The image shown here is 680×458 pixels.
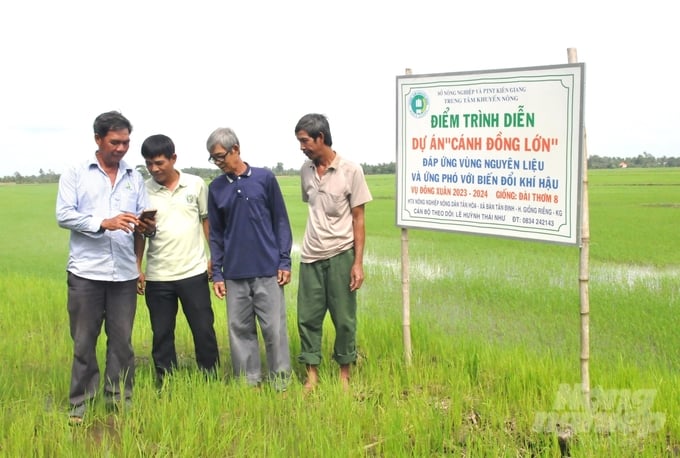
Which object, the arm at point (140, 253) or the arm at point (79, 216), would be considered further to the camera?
the arm at point (140, 253)

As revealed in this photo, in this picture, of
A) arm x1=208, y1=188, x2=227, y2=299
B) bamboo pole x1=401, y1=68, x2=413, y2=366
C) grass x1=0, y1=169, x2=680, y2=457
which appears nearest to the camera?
grass x1=0, y1=169, x2=680, y2=457

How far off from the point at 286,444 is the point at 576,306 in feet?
13.7

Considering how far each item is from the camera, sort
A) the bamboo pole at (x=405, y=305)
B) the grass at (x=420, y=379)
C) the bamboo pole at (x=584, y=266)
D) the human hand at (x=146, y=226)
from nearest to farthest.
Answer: the grass at (x=420, y=379), the bamboo pole at (x=584, y=266), the human hand at (x=146, y=226), the bamboo pole at (x=405, y=305)

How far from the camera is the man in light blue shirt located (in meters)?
3.23

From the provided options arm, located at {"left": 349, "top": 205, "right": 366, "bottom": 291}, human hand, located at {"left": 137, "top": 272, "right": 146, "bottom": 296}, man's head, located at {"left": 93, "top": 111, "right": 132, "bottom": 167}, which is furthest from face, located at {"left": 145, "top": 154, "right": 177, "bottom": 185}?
arm, located at {"left": 349, "top": 205, "right": 366, "bottom": 291}

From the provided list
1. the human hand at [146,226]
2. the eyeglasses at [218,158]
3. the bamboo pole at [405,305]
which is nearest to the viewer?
the human hand at [146,226]

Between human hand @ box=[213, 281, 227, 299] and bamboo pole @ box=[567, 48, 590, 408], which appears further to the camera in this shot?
human hand @ box=[213, 281, 227, 299]

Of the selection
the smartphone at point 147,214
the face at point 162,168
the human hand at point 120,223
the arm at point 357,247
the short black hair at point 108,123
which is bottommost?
the arm at point 357,247

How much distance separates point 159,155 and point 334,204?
1004mm

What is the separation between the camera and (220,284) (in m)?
3.71

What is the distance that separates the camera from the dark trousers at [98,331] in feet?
10.8

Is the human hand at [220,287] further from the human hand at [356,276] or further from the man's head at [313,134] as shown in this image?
the man's head at [313,134]


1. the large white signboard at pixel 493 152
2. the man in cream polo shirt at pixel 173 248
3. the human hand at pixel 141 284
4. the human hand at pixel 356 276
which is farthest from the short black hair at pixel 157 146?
the large white signboard at pixel 493 152

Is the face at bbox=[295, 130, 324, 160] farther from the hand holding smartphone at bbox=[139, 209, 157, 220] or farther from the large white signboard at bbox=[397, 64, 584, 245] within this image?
the hand holding smartphone at bbox=[139, 209, 157, 220]
